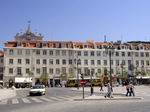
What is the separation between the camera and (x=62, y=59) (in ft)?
359

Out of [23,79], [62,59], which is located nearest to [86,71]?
[62,59]

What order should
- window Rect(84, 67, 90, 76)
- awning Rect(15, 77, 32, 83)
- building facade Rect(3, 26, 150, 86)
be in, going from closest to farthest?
1. awning Rect(15, 77, 32, 83)
2. building facade Rect(3, 26, 150, 86)
3. window Rect(84, 67, 90, 76)

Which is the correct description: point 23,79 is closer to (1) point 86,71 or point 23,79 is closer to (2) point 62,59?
(2) point 62,59

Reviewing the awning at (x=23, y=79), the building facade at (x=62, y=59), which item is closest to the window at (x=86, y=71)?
the building facade at (x=62, y=59)

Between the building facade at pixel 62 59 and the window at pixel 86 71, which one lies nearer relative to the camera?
the building facade at pixel 62 59

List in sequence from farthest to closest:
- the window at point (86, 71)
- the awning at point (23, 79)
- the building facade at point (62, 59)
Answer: the window at point (86, 71), the building facade at point (62, 59), the awning at point (23, 79)

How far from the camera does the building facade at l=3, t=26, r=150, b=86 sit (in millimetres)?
105562

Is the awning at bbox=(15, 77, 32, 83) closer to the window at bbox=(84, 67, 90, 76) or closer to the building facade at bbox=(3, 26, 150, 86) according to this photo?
the building facade at bbox=(3, 26, 150, 86)

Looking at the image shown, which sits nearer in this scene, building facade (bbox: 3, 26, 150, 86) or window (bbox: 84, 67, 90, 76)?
building facade (bbox: 3, 26, 150, 86)

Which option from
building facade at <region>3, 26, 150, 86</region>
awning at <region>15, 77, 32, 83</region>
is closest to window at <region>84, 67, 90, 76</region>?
building facade at <region>3, 26, 150, 86</region>

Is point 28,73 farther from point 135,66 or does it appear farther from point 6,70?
point 135,66

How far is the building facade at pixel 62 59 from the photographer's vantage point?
105562 mm

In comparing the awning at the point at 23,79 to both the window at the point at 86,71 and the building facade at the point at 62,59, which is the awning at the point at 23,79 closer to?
the building facade at the point at 62,59

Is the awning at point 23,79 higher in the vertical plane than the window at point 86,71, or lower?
lower
